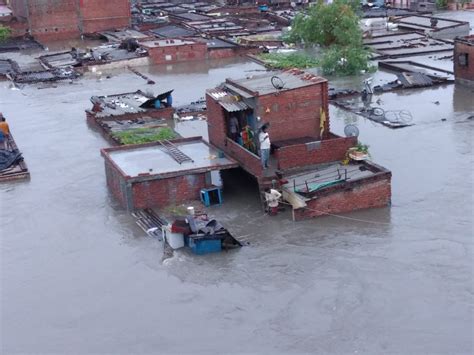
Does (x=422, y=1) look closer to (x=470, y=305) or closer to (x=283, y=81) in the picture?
(x=283, y=81)

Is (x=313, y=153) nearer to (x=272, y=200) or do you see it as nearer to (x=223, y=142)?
→ (x=272, y=200)

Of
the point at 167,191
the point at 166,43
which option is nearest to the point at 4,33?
the point at 166,43

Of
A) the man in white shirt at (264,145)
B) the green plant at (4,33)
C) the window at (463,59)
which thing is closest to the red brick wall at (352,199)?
the man in white shirt at (264,145)

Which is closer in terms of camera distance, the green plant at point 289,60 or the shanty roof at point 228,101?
the shanty roof at point 228,101

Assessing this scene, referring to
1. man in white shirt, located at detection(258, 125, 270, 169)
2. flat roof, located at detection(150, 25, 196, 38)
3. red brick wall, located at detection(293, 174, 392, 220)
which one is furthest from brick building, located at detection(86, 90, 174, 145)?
flat roof, located at detection(150, 25, 196, 38)

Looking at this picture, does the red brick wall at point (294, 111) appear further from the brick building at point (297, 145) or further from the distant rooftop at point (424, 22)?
the distant rooftop at point (424, 22)

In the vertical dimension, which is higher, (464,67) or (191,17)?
(191,17)

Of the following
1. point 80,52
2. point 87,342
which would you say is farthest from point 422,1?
point 87,342
